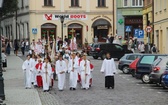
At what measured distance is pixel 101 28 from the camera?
70.6 m

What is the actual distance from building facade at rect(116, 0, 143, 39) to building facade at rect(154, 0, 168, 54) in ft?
56.3

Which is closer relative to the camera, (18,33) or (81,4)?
(81,4)

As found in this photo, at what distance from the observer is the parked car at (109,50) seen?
49.3 metres

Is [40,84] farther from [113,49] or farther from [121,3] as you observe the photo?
[121,3]

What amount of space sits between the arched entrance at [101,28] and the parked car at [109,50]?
2010cm

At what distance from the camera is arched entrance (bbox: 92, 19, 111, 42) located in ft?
232

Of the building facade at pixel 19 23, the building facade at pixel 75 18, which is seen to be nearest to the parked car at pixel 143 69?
the building facade at pixel 75 18

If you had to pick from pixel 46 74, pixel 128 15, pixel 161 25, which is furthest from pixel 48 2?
pixel 46 74

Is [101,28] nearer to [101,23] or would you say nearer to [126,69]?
[101,23]

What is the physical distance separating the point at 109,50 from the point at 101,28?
21.5 meters

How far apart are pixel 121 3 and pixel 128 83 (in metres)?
44.4

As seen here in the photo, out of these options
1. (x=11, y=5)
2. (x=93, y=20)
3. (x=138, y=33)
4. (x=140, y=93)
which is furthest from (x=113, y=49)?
(x=140, y=93)

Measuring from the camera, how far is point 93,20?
70.9 meters

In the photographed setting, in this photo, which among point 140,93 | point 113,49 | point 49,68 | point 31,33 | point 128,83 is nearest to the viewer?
point 140,93
